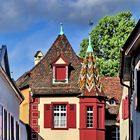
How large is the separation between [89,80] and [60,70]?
2786mm

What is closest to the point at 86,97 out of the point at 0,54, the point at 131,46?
the point at 0,54

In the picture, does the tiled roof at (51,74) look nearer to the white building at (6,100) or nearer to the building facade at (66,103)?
the building facade at (66,103)

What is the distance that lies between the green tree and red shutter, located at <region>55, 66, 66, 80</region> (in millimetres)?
13031

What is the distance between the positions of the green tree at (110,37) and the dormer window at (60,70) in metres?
13.1

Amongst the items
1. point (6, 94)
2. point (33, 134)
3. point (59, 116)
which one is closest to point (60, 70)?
point (59, 116)

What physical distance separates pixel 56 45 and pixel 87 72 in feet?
14.4

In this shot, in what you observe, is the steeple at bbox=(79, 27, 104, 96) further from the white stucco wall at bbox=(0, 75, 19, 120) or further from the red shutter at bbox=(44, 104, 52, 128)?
the white stucco wall at bbox=(0, 75, 19, 120)

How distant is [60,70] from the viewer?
56.0 m

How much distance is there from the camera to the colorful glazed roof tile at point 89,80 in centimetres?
5444

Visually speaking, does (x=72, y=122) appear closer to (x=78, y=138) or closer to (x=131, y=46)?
(x=78, y=138)

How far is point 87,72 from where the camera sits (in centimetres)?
5478

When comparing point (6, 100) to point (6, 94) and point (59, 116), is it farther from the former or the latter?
point (59, 116)

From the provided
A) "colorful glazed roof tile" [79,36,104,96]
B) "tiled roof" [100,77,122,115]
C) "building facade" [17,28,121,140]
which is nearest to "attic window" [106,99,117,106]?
"tiled roof" [100,77,122,115]

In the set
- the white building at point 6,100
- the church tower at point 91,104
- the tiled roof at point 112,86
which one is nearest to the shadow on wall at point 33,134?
the church tower at point 91,104
